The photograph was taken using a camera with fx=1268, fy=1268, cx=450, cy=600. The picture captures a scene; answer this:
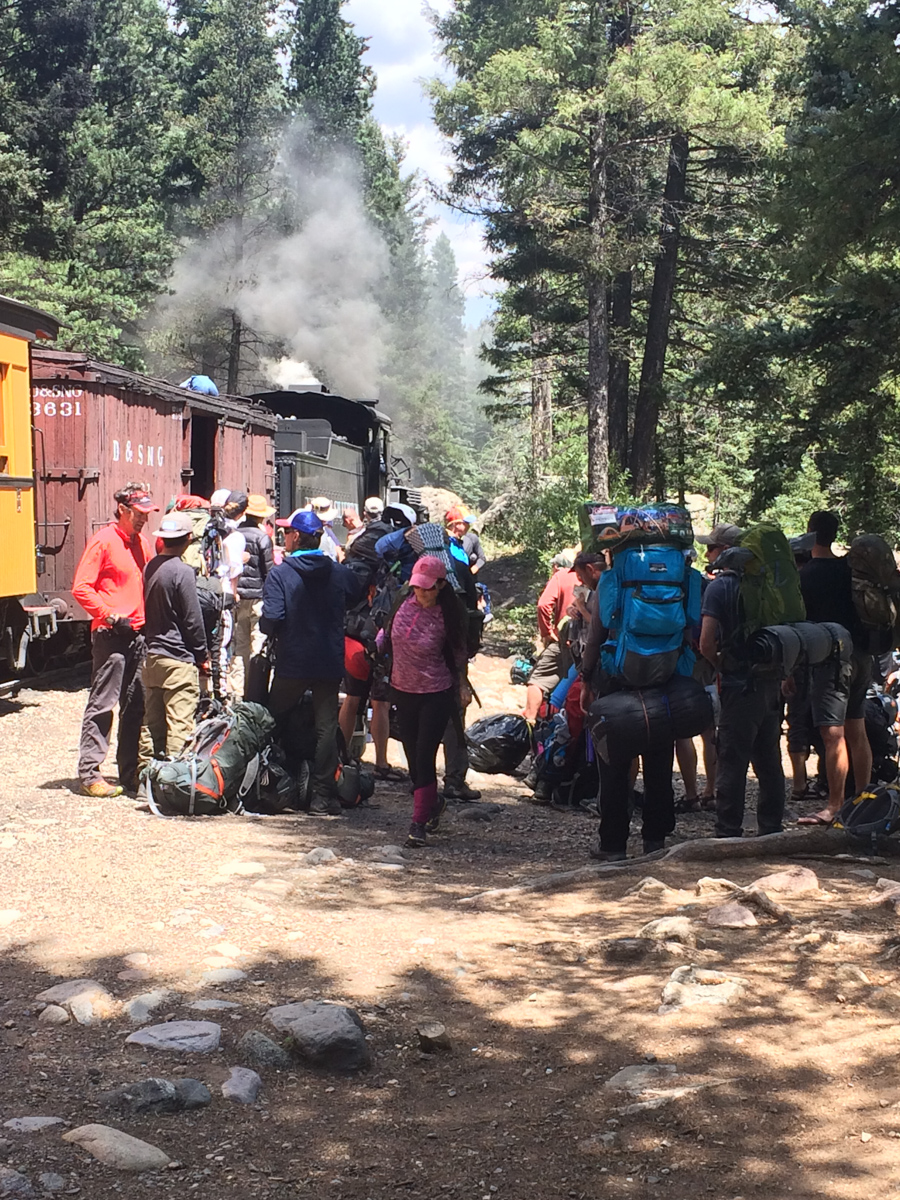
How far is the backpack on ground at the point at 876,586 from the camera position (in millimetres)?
7398

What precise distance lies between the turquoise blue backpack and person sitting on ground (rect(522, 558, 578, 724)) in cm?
276

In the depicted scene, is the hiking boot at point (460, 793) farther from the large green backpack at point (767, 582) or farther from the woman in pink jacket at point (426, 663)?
the large green backpack at point (767, 582)

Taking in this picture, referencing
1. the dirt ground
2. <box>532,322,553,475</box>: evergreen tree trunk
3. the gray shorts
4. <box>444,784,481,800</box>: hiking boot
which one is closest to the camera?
the dirt ground

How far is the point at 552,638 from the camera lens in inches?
377

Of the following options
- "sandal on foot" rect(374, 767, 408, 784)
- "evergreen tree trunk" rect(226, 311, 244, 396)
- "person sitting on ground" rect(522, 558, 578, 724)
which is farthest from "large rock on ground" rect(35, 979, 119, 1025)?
"evergreen tree trunk" rect(226, 311, 244, 396)

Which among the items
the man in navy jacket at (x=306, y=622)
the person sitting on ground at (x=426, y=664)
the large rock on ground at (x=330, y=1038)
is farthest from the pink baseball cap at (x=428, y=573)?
the large rock on ground at (x=330, y=1038)

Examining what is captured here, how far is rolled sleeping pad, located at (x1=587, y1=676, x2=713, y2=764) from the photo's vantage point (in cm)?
607

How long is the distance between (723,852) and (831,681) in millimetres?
1728

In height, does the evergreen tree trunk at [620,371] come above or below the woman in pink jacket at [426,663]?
above

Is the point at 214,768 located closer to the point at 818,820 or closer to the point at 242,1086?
the point at 818,820

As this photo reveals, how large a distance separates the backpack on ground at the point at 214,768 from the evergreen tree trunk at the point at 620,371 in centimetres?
1786

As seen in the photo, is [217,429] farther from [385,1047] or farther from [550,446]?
[550,446]

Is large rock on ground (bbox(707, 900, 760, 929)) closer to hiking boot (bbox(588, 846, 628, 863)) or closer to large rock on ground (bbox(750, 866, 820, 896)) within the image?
large rock on ground (bbox(750, 866, 820, 896))

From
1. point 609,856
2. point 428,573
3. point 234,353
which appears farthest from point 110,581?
point 234,353
